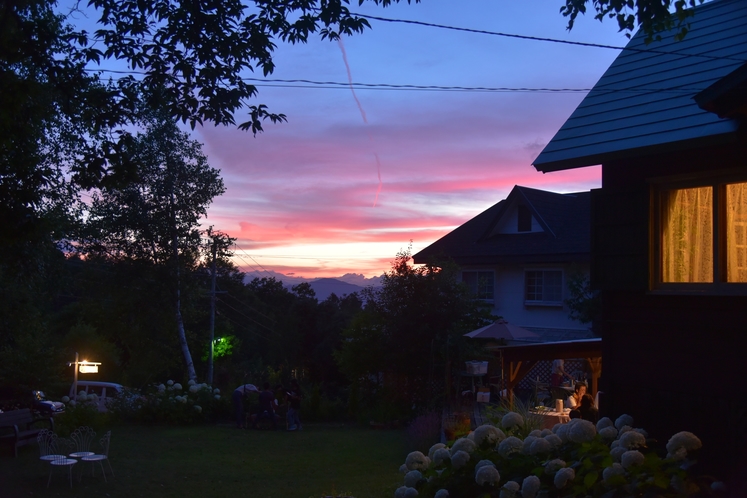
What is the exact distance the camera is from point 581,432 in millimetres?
6414

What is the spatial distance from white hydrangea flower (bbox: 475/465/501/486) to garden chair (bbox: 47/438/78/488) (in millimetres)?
9065

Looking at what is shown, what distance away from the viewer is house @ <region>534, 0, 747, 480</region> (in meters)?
7.73

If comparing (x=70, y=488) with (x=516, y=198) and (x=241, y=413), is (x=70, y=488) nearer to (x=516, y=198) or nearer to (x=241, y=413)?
(x=241, y=413)

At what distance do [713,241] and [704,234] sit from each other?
0.20m

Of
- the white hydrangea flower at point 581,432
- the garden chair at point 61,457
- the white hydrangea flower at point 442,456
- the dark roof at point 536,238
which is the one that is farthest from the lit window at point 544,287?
the white hydrangea flower at point 581,432

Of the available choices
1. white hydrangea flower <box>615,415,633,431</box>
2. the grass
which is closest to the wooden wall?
white hydrangea flower <box>615,415,633,431</box>

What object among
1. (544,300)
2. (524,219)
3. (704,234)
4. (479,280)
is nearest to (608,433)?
(704,234)

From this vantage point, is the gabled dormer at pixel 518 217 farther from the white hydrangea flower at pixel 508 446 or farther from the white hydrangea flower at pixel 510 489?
the white hydrangea flower at pixel 510 489

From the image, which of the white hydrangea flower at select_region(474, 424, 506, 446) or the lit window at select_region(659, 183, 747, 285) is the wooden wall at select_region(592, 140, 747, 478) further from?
the white hydrangea flower at select_region(474, 424, 506, 446)

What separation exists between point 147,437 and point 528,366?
36.2 feet

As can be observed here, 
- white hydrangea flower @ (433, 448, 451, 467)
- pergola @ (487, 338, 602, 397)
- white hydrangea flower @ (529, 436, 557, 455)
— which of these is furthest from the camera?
pergola @ (487, 338, 602, 397)

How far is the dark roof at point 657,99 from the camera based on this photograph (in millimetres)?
8328

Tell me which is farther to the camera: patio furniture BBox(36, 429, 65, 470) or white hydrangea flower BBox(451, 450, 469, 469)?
patio furniture BBox(36, 429, 65, 470)

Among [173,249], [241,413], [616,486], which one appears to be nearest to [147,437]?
[241,413]
